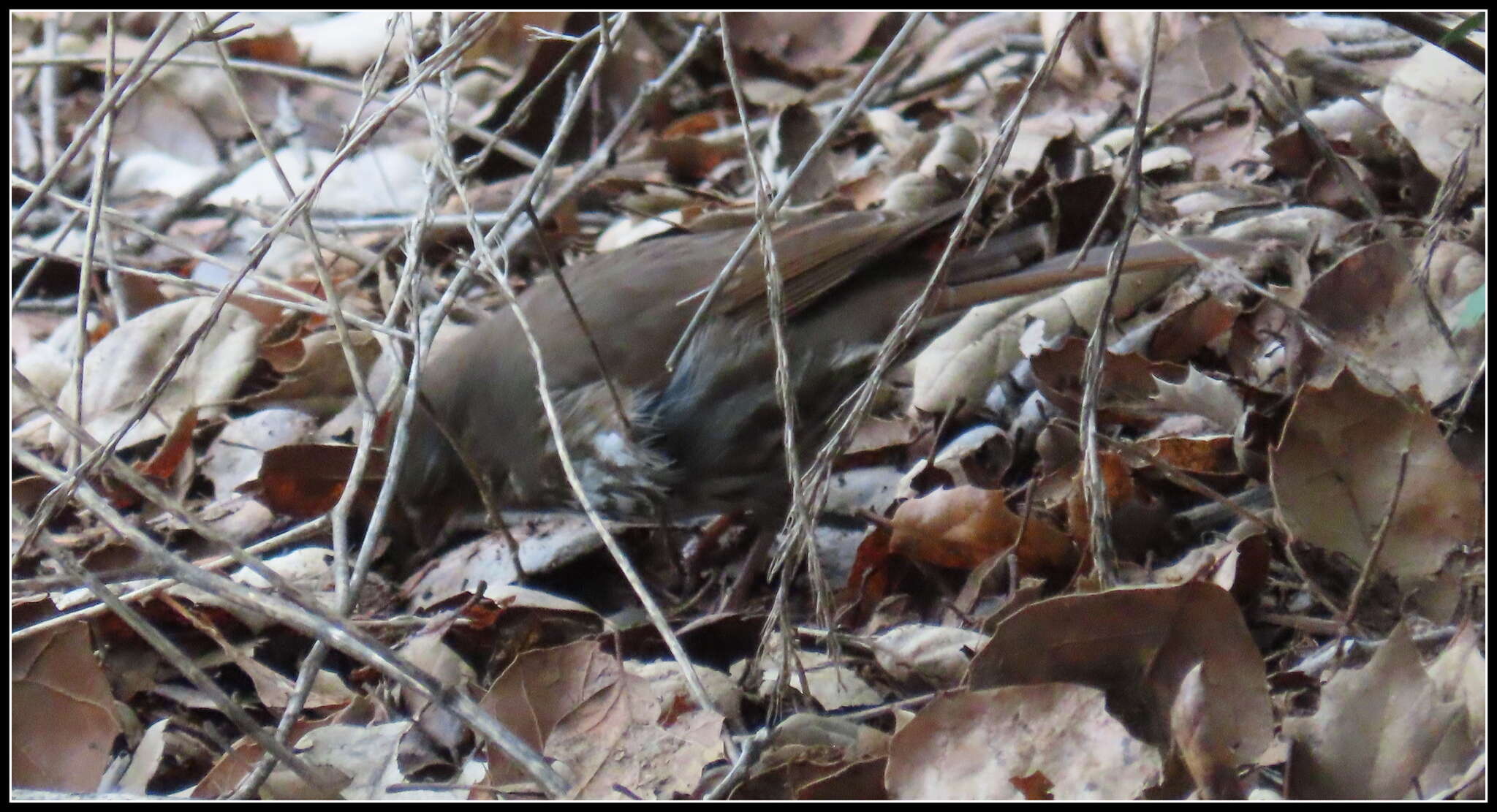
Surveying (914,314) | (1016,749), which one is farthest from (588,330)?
(1016,749)

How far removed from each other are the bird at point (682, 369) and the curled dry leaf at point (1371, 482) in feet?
3.64

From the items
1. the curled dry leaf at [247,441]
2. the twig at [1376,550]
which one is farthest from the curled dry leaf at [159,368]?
the twig at [1376,550]

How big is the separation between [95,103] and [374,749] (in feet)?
14.4

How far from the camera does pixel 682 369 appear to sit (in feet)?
12.1

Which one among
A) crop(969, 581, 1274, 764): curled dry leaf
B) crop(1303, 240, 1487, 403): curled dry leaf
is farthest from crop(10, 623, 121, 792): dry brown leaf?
crop(1303, 240, 1487, 403): curled dry leaf

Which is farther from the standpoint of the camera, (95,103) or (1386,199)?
(95,103)

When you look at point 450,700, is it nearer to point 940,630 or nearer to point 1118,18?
point 940,630

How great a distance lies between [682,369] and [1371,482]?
1.78 meters

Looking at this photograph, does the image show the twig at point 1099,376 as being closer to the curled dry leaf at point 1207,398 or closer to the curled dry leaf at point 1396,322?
the curled dry leaf at point 1207,398

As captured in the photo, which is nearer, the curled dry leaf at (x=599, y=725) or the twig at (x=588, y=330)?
the curled dry leaf at (x=599, y=725)

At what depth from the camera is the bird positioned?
3617 mm

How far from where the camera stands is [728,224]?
13.9 ft

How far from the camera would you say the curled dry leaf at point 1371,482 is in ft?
7.79

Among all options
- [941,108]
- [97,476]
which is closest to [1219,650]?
[97,476]
